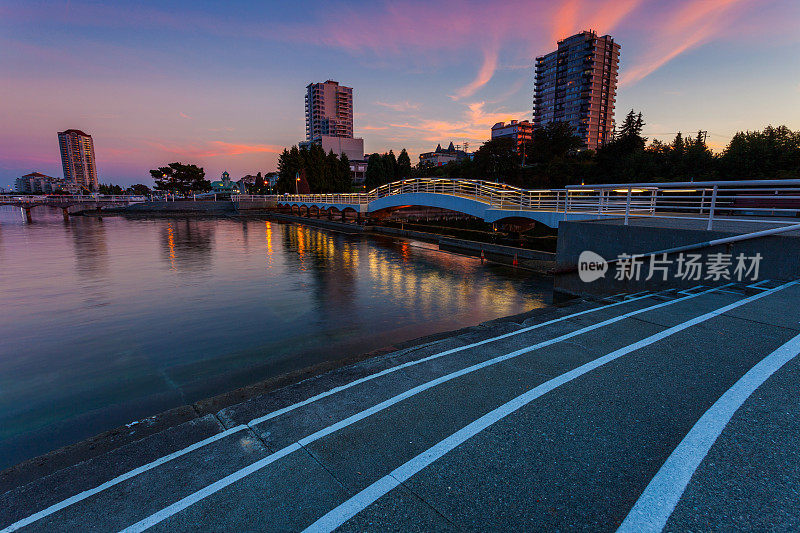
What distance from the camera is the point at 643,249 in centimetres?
893

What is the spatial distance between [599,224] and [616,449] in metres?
8.53

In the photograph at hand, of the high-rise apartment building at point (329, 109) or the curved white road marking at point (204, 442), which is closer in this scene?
the curved white road marking at point (204, 442)

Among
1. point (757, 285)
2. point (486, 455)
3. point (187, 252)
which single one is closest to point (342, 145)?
point (187, 252)

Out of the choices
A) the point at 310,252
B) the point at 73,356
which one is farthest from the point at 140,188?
the point at 73,356

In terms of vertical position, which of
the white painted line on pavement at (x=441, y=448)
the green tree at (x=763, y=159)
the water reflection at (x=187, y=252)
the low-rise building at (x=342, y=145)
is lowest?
the water reflection at (x=187, y=252)

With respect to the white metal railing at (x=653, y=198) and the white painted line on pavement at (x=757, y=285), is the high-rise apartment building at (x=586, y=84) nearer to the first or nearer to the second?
the white metal railing at (x=653, y=198)

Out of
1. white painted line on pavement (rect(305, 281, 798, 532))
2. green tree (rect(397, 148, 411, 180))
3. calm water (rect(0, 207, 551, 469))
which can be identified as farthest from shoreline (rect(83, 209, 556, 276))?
green tree (rect(397, 148, 411, 180))

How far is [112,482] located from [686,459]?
4310 millimetres

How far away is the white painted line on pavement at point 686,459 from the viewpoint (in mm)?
2219

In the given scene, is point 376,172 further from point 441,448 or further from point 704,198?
point 441,448

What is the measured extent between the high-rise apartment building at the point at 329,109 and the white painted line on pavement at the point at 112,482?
185m

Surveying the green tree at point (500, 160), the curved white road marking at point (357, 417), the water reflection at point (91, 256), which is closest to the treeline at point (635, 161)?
the green tree at point (500, 160)

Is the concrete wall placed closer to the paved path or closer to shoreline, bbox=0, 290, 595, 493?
the paved path

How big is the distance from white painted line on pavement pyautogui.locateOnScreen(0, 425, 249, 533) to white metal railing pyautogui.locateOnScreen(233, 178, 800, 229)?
8151 mm
